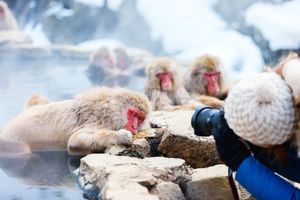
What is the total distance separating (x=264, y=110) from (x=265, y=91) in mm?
61

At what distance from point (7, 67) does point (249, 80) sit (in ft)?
24.7

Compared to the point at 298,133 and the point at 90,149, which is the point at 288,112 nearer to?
the point at 298,133

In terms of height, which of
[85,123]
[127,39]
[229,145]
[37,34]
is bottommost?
[37,34]

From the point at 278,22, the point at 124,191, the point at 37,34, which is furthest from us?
the point at 37,34

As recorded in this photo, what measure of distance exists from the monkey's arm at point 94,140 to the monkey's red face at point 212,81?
190 centimetres

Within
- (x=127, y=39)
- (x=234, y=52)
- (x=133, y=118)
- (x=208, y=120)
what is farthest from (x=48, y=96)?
(x=127, y=39)

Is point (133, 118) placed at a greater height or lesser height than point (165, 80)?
greater

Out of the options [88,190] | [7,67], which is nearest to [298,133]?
[88,190]

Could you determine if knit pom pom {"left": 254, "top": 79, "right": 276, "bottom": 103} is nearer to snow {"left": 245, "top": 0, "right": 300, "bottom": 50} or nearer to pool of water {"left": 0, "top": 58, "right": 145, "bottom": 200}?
pool of water {"left": 0, "top": 58, "right": 145, "bottom": 200}

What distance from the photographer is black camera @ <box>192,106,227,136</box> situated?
204cm

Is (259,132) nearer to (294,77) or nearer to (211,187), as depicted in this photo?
(294,77)

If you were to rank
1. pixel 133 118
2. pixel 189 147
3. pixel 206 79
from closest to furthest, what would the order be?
pixel 189 147
pixel 133 118
pixel 206 79

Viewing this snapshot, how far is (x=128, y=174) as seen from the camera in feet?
7.81

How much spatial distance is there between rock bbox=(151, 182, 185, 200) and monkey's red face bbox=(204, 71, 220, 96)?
102 inches
